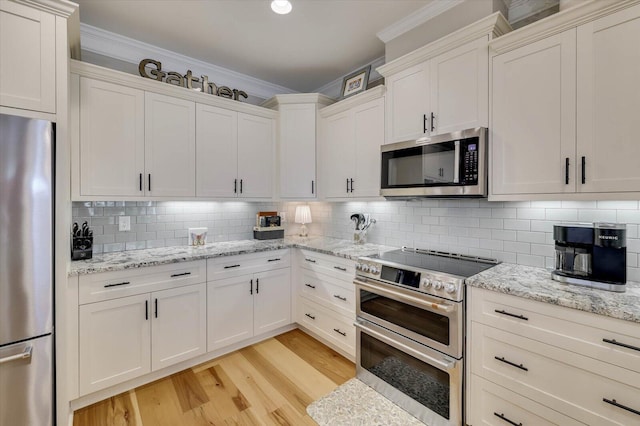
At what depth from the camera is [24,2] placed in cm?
160

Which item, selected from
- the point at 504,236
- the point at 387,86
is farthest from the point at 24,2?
the point at 504,236

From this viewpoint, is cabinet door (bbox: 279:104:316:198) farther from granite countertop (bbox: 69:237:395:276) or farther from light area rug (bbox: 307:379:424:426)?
light area rug (bbox: 307:379:424:426)

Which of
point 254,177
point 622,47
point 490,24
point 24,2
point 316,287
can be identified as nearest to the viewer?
point 622,47

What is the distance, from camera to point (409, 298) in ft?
6.22

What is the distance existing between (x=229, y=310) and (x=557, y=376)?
91.7 inches

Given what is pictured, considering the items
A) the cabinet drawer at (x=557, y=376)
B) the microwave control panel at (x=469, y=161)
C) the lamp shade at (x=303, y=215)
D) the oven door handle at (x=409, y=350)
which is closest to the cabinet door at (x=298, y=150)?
the lamp shade at (x=303, y=215)

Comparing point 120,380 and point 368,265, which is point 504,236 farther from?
point 120,380

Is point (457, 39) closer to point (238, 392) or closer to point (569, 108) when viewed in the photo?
point (569, 108)

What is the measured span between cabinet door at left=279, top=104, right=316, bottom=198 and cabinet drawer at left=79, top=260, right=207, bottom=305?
1.30m

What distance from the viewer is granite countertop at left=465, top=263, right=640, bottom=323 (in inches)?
49.7

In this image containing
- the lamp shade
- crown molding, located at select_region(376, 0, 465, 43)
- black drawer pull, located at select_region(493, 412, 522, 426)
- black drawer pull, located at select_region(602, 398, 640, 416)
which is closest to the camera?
black drawer pull, located at select_region(602, 398, 640, 416)

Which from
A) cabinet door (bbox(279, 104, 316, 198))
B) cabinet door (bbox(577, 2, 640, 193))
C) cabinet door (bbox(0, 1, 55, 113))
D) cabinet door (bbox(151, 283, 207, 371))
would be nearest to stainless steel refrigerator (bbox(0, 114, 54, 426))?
cabinet door (bbox(0, 1, 55, 113))

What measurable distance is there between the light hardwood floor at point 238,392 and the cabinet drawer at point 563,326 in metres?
1.28

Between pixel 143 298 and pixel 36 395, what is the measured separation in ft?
2.42
